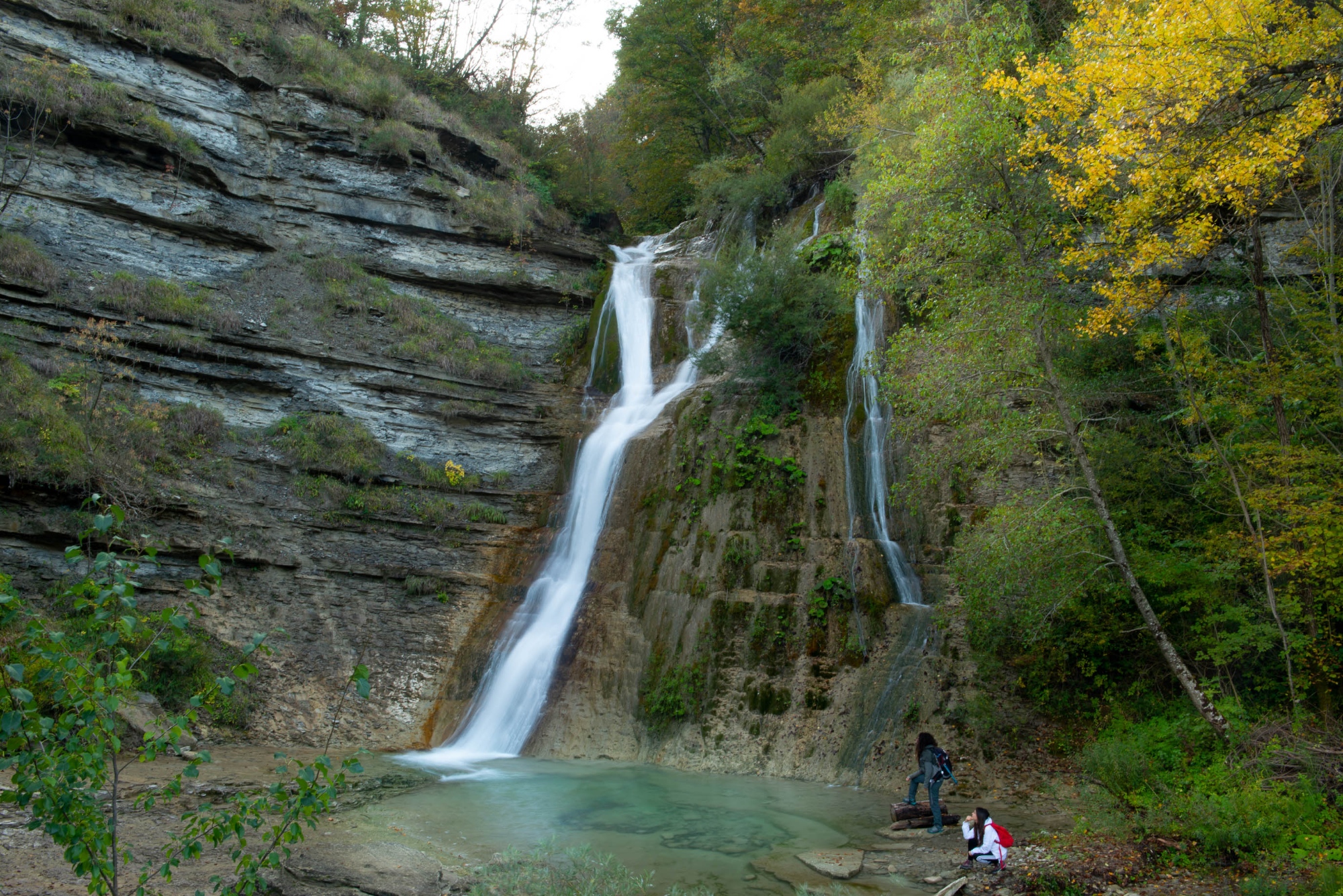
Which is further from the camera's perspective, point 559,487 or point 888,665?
point 559,487

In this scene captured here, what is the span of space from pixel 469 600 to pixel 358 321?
26.9 ft

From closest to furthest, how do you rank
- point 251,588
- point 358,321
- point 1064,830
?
1. point 1064,830
2. point 251,588
3. point 358,321

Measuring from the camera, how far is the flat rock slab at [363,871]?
597 cm

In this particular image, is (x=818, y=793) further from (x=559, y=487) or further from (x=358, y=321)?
(x=358, y=321)

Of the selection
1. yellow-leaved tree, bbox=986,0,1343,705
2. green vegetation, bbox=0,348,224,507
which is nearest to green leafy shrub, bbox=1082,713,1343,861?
yellow-leaved tree, bbox=986,0,1343,705

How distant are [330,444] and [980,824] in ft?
45.0

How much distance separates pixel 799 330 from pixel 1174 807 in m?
10.4

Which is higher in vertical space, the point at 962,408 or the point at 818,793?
the point at 962,408

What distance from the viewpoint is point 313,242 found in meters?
20.1

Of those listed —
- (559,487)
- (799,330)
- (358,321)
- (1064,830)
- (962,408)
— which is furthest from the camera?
(358,321)

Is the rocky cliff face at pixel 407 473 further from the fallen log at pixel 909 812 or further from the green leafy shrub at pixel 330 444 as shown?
the fallen log at pixel 909 812

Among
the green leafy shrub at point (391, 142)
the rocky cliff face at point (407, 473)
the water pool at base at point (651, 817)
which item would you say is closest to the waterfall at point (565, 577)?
the rocky cliff face at point (407, 473)

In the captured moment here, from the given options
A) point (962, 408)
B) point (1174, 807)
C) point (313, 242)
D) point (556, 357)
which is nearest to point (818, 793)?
point (1174, 807)

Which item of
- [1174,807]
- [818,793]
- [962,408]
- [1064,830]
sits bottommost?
[818,793]
